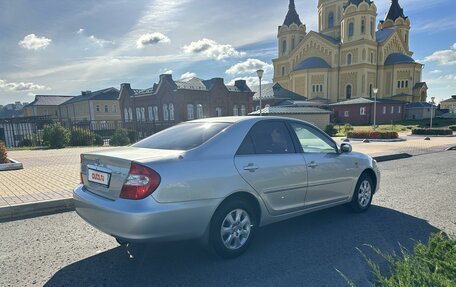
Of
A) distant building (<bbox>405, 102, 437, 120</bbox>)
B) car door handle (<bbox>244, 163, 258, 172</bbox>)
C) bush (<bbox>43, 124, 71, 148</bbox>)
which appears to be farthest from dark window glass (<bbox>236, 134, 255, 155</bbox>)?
distant building (<bbox>405, 102, 437, 120</bbox>)

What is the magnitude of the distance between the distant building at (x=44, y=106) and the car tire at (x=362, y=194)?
7753 cm

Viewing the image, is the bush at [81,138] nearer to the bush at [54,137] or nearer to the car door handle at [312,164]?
the bush at [54,137]

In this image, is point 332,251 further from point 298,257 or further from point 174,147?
point 174,147

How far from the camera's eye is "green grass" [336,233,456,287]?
6.36 ft

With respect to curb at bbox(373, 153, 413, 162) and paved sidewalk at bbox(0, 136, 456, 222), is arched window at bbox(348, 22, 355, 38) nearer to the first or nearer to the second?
curb at bbox(373, 153, 413, 162)

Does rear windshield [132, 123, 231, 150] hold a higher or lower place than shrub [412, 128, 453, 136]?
higher

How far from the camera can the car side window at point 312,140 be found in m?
4.35

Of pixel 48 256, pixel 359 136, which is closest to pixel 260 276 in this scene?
pixel 48 256

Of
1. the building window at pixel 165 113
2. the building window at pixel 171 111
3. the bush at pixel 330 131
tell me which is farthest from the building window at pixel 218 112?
the bush at pixel 330 131

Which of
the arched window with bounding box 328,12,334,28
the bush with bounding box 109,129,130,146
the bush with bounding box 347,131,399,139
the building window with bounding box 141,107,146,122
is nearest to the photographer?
the bush with bounding box 109,129,130,146

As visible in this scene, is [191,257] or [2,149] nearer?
[191,257]

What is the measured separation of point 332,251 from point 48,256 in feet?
11.4

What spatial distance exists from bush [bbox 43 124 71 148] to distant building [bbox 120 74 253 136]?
50.9 feet

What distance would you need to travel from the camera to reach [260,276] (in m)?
3.06
